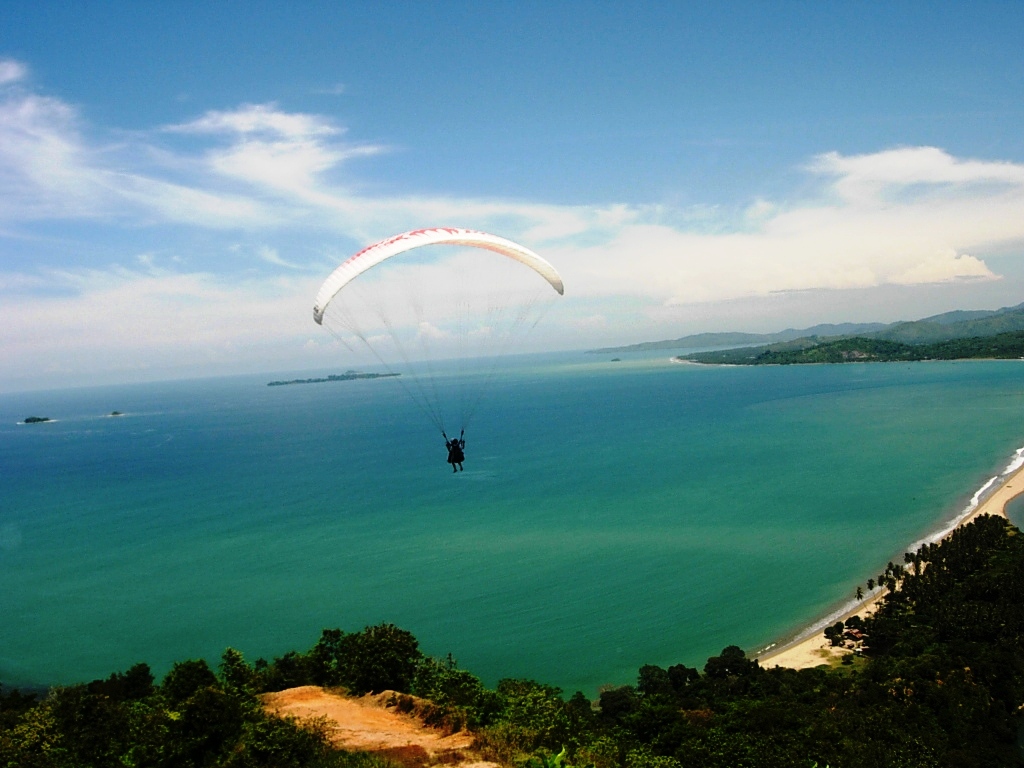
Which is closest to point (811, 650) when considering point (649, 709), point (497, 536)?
point (649, 709)

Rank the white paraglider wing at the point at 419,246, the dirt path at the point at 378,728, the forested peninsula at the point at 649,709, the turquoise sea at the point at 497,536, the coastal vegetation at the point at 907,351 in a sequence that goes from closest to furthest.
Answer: the dirt path at the point at 378,728, the forested peninsula at the point at 649,709, the white paraglider wing at the point at 419,246, the turquoise sea at the point at 497,536, the coastal vegetation at the point at 907,351

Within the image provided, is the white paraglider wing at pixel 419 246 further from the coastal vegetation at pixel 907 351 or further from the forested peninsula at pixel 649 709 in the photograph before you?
the coastal vegetation at pixel 907 351

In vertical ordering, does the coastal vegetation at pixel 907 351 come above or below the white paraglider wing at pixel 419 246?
below

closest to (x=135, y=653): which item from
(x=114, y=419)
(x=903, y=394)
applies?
(x=903, y=394)

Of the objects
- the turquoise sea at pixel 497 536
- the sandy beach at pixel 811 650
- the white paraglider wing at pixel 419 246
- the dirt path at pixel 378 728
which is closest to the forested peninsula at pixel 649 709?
the dirt path at pixel 378 728

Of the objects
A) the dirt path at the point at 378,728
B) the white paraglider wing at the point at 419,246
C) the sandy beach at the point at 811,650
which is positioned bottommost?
the sandy beach at the point at 811,650

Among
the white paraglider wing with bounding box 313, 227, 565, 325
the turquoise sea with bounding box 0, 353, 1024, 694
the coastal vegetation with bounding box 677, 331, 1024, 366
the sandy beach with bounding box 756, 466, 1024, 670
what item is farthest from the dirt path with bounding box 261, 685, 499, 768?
the coastal vegetation with bounding box 677, 331, 1024, 366

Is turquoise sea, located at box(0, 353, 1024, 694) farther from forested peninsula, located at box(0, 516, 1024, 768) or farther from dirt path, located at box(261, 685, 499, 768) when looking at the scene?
dirt path, located at box(261, 685, 499, 768)
